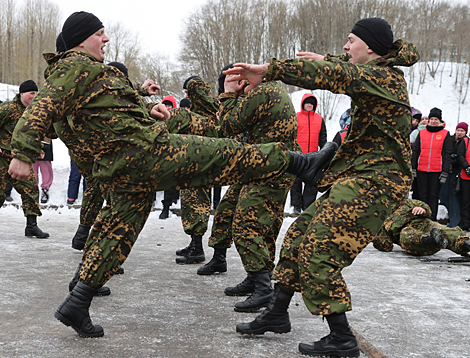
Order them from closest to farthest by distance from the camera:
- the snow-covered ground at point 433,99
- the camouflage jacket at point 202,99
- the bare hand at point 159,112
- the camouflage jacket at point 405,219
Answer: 1. the bare hand at point 159,112
2. the camouflage jacket at point 202,99
3. the camouflage jacket at point 405,219
4. the snow-covered ground at point 433,99

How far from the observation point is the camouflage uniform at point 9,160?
21.6ft

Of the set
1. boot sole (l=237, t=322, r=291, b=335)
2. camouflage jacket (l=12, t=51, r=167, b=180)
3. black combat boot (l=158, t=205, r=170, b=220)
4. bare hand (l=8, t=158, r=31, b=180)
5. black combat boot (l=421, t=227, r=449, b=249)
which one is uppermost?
camouflage jacket (l=12, t=51, r=167, b=180)

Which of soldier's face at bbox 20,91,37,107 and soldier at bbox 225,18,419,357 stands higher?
soldier's face at bbox 20,91,37,107

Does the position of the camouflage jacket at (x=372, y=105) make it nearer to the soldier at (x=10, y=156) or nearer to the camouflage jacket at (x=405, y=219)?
the camouflage jacket at (x=405, y=219)

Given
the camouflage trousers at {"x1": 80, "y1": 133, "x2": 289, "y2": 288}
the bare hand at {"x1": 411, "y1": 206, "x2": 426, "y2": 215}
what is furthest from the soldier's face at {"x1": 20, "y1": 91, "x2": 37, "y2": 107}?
the bare hand at {"x1": 411, "y1": 206, "x2": 426, "y2": 215}

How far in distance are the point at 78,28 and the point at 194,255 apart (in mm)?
3090

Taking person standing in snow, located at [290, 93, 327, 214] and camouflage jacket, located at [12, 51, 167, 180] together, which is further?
person standing in snow, located at [290, 93, 327, 214]

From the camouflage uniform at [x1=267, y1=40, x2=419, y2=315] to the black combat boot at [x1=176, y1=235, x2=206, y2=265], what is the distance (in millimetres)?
2565

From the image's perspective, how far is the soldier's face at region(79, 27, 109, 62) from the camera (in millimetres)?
3201

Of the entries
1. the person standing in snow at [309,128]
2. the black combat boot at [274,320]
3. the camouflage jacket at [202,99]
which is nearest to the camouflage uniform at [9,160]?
the camouflage jacket at [202,99]

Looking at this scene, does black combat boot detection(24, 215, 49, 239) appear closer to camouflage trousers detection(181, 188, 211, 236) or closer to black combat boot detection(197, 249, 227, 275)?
camouflage trousers detection(181, 188, 211, 236)

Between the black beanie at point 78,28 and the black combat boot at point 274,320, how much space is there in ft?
7.36

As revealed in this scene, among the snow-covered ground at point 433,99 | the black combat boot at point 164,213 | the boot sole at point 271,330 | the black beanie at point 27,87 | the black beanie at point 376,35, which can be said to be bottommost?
the black combat boot at point 164,213

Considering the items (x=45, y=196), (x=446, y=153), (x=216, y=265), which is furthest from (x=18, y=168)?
(x=45, y=196)
